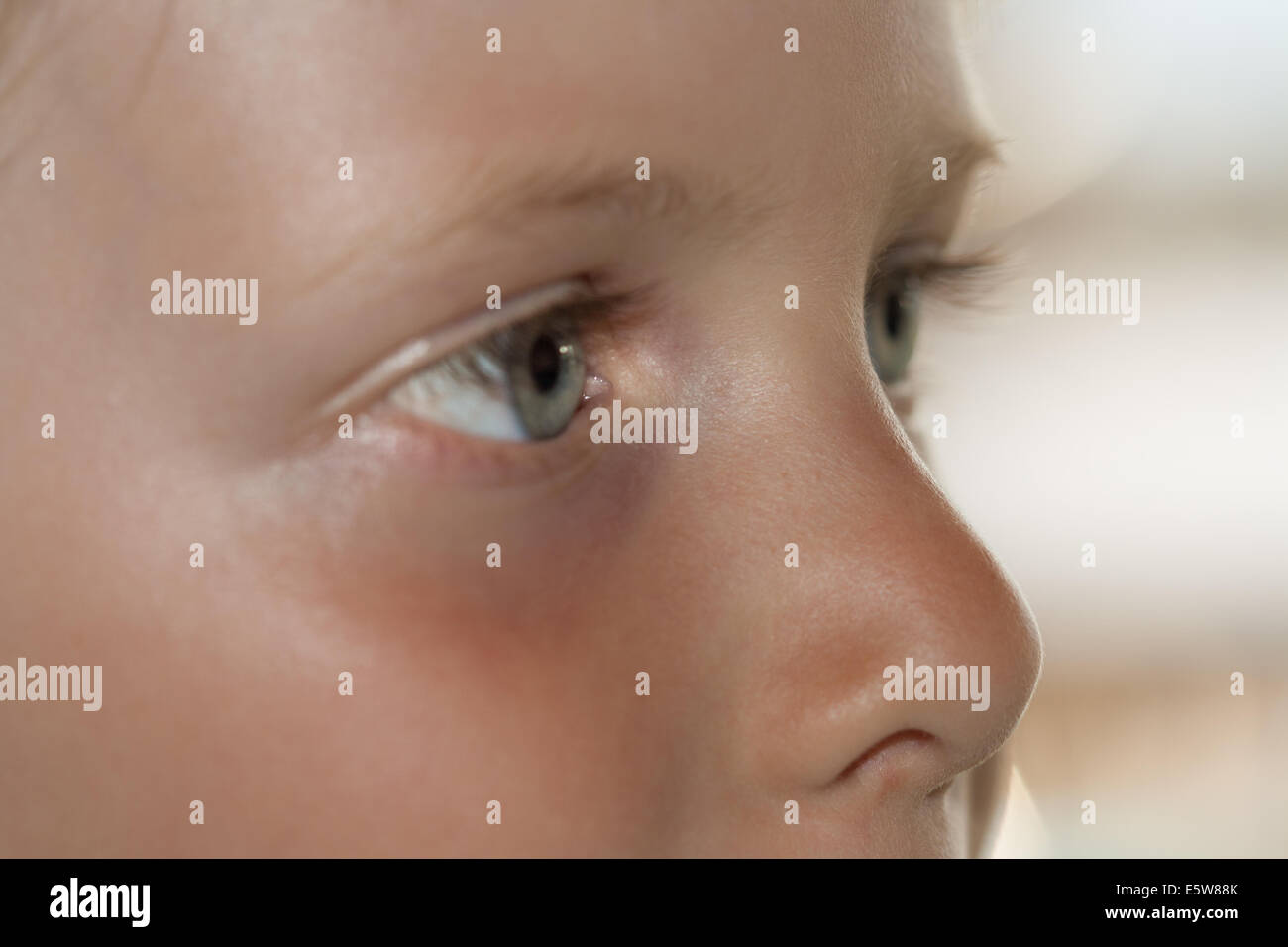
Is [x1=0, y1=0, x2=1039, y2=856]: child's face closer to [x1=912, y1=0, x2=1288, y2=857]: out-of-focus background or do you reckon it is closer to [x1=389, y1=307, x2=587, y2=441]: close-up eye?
[x1=389, y1=307, x2=587, y2=441]: close-up eye

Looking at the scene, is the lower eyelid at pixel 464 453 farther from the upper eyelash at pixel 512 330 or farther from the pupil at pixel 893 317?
the pupil at pixel 893 317

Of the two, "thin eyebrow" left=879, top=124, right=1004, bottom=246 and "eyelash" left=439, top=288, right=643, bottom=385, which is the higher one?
"thin eyebrow" left=879, top=124, right=1004, bottom=246

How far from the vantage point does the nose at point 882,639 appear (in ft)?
1.34

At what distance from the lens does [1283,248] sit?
1.04 m

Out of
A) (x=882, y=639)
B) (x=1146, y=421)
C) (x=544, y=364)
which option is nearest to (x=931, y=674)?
(x=882, y=639)

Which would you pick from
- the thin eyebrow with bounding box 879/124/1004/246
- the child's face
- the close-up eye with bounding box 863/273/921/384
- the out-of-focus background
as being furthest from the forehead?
the out-of-focus background

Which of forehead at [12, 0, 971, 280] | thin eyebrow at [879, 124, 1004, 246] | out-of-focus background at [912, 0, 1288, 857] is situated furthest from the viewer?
out-of-focus background at [912, 0, 1288, 857]

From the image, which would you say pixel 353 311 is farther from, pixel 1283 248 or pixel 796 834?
pixel 1283 248

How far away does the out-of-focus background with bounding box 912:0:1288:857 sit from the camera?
3.26 feet

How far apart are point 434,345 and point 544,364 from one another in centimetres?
5

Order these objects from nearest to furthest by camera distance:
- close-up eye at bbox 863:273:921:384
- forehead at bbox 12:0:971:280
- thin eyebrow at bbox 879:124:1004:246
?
forehead at bbox 12:0:971:280
thin eyebrow at bbox 879:124:1004:246
close-up eye at bbox 863:273:921:384

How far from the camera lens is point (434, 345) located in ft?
1.30

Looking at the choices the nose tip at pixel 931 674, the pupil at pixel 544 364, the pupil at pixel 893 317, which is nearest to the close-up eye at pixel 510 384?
the pupil at pixel 544 364
